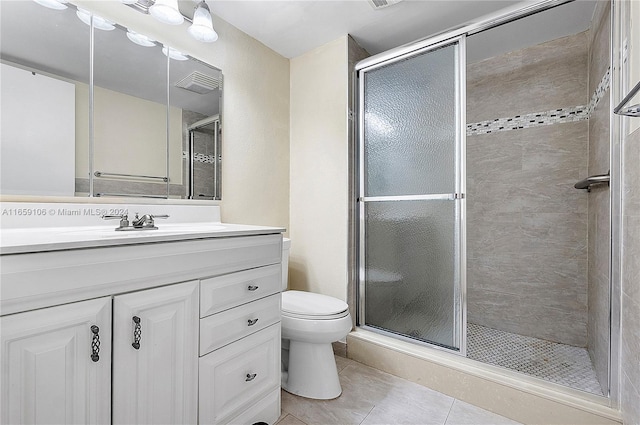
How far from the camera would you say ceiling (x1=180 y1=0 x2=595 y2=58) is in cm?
169

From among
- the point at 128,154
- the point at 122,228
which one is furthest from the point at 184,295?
the point at 128,154

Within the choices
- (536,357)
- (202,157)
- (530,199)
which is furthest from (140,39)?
(536,357)

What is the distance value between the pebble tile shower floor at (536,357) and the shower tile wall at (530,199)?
115mm

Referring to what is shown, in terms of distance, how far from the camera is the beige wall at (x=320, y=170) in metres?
2.02

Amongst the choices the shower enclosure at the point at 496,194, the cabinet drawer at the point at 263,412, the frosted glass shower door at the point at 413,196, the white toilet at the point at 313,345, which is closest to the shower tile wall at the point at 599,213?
the shower enclosure at the point at 496,194

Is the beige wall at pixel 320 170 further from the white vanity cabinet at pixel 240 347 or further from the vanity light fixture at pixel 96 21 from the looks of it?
the vanity light fixture at pixel 96 21

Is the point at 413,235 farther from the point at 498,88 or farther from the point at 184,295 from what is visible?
the point at 498,88

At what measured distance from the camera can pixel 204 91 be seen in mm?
1725

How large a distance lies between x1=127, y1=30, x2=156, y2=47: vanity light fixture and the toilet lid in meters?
1.54

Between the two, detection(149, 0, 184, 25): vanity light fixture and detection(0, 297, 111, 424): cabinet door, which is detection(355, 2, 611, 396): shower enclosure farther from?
detection(0, 297, 111, 424): cabinet door

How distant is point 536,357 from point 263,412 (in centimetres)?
175

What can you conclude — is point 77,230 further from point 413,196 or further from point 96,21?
point 413,196

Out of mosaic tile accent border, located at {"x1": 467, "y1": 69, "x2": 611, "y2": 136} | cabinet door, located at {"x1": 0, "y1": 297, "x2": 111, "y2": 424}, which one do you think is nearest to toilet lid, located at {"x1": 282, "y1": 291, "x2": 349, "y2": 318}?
cabinet door, located at {"x1": 0, "y1": 297, "x2": 111, "y2": 424}

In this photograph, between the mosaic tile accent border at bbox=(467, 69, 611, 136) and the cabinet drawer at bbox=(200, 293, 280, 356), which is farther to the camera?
the mosaic tile accent border at bbox=(467, 69, 611, 136)
